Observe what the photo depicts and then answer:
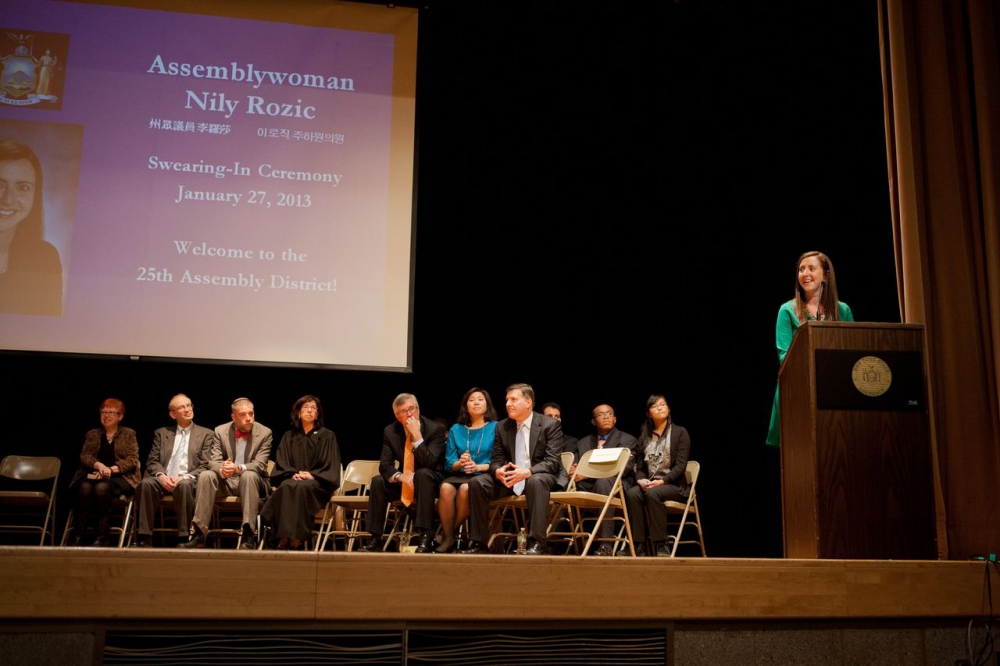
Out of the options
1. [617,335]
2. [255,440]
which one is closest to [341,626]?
[255,440]

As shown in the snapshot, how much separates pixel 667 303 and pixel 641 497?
2.08 meters

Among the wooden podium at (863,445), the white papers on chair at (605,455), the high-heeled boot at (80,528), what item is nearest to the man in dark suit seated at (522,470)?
the white papers on chair at (605,455)

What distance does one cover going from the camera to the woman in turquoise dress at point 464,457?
460cm

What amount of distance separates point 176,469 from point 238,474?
0.44 m

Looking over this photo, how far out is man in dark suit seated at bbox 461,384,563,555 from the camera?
14.3 ft

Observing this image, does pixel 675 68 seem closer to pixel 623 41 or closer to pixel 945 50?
pixel 623 41

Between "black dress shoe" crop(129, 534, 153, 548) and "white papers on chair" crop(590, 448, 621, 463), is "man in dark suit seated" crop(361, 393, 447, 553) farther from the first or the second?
"black dress shoe" crop(129, 534, 153, 548)

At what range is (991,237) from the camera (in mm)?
3971

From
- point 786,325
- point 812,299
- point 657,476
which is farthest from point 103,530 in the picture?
point 812,299

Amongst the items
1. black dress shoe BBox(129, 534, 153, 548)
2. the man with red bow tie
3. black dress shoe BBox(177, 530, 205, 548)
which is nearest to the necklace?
the man with red bow tie

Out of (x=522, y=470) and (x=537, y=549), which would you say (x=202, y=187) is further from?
(x=537, y=549)

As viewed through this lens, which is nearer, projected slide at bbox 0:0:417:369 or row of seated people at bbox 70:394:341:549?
row of seated people at bbox 70:394:341:549

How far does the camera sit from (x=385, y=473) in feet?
16.5

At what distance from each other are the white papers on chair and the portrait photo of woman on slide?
3.20 m
